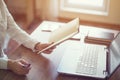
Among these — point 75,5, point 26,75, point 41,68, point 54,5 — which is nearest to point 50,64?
point 41,68

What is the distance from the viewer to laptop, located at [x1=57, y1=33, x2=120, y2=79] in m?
1.36

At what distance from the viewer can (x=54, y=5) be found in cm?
342

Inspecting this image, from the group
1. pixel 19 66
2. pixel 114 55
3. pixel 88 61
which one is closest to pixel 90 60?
pixel 88 61

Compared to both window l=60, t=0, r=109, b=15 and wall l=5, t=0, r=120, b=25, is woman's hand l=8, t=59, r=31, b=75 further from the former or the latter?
window l=60, t=0, r=109, b=15

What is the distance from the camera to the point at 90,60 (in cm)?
147

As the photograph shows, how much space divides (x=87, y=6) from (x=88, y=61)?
2.23 meters

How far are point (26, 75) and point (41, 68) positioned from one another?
4.3 inches

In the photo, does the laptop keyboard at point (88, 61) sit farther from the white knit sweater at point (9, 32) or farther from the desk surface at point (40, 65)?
the white knit sweater at point (9, 32)

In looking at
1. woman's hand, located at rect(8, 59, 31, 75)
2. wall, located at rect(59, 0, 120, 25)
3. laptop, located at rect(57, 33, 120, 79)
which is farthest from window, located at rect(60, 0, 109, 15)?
woman's hand, located at rect(8, 59, 31, 75)

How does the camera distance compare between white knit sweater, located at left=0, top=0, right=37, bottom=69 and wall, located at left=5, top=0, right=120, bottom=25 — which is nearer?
white knit sweater, located at left=0, top=0, right=37, bottom=69

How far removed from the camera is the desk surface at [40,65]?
135cm

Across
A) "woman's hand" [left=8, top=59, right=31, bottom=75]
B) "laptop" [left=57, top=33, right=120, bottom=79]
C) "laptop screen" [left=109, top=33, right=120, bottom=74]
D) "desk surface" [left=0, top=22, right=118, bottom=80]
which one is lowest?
"desk surface" [left=0, top=22, right=118, bottom=80]

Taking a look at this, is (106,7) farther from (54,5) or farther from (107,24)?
(54,5)

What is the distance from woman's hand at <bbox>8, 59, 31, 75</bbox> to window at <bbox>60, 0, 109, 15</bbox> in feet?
7.48
